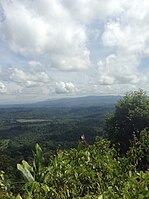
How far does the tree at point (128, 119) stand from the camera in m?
21.9

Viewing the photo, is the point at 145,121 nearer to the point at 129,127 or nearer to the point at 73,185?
the point at 129,127

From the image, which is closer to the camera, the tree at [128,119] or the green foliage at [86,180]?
the green foliage at [86,180]

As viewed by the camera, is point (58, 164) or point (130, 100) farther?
point (130, 100)

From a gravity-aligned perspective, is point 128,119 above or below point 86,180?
below

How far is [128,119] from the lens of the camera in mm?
22531

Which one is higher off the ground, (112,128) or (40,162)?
(40,162)

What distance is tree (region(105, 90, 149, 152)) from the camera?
862 inches

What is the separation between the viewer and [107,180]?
4.68 m

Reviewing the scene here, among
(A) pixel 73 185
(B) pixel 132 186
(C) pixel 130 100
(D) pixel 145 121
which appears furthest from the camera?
(C) pixel 130 100

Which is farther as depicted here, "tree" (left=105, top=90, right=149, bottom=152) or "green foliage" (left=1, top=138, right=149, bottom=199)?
"tree" (left=105, top=90, right=149, bottom=152)

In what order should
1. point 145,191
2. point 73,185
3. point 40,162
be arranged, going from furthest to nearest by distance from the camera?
1. point 40,162
2. point 73,185
3. point 145,191

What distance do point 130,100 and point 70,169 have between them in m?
20.2

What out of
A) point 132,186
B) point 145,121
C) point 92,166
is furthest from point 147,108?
point 132,186

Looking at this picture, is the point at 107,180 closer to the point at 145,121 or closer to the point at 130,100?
the point at 145,121
